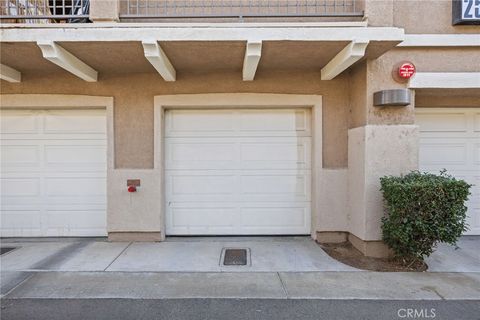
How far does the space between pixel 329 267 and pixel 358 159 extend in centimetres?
168

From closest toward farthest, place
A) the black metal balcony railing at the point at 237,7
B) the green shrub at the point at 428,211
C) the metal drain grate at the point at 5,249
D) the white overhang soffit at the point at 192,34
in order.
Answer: the green shrub at the point at 428,211
the white overhang soffit at the point at 192,34
the metal drain grate at the point at 5,249
the black metal balcony railing at the point at 237,7

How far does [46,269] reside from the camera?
13.0 feet

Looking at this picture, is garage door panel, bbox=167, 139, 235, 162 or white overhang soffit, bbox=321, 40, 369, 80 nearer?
white overhang soffit, bbox=321, 40, 369, 80

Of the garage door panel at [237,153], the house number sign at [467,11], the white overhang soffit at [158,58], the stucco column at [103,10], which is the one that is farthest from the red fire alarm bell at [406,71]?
the stucco column at [103,10]

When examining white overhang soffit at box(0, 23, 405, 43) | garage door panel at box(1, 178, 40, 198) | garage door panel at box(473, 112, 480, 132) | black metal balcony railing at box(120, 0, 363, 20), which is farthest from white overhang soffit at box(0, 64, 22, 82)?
garage door panel at box(473, 112, 480, 132)

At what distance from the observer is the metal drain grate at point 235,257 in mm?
4168

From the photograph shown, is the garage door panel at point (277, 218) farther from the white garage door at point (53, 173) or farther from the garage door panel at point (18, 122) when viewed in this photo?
the garage door panel at point (18, 122)

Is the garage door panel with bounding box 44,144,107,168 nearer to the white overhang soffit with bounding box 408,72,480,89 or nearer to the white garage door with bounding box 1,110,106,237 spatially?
the white garage door with bounding box 1,110,106,237

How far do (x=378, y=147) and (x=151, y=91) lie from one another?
374 centimetres

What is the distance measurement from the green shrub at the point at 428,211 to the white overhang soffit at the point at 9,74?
602 centimetres

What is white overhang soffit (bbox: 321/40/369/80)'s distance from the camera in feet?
12.8

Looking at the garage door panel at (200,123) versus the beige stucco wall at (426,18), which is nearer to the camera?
the beige stucco wall at (426,18)

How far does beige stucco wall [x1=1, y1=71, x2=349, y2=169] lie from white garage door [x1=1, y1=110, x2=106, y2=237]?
46cm

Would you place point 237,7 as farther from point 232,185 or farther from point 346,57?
point 232,185
